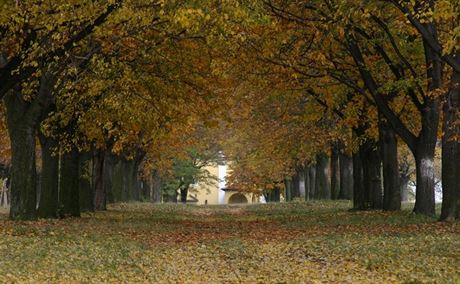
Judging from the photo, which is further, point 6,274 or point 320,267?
point 320,267

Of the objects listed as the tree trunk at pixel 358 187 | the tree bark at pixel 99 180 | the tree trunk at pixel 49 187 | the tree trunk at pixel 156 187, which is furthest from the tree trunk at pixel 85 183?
the tree trunk at pixel 156 187

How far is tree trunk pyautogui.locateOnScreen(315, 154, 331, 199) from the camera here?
1950 inches

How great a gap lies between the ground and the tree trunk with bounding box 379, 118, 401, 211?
17.1 feet

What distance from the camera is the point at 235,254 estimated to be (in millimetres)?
16047

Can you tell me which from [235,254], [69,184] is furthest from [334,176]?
[235,254]

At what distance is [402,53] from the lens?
25250mm

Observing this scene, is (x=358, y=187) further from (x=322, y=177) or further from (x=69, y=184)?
(x=322, y=177)

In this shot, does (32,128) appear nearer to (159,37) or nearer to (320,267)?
(159,37)

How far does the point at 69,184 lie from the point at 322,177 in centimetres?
→ 2596

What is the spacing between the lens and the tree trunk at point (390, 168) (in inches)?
1141

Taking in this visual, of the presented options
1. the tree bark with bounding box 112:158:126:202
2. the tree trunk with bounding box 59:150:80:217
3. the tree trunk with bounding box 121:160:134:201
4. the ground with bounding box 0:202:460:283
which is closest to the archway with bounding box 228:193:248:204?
the tree trunk with bounding box 121:160:134:201

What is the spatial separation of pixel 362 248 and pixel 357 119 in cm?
1528

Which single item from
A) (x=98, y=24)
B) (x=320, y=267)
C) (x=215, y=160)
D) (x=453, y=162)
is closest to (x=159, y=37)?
(x=98, y=24)

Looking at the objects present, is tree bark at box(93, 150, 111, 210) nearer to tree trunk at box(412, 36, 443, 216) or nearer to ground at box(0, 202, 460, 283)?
ground at box(0, 202, 460, 283)
